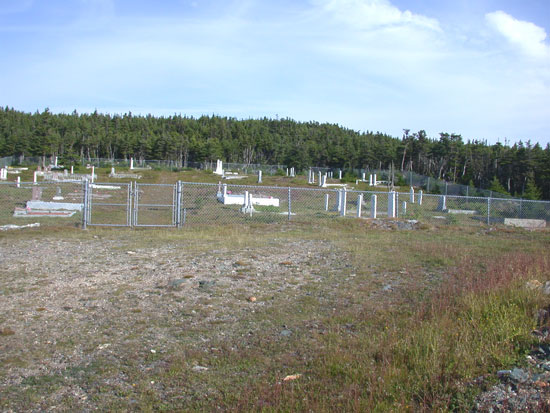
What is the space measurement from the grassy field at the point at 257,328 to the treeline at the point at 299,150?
39.8 meters

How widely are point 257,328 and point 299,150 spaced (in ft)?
265

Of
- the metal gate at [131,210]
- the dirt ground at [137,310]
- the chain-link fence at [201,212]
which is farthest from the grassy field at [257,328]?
the chain-link fence at [201,212]

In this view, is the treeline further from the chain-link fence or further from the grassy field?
the grassy field

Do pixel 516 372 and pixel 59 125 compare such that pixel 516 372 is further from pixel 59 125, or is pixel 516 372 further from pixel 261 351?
pixel 59 125

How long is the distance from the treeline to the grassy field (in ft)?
131

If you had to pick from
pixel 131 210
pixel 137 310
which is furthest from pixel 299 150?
pixel 137 310

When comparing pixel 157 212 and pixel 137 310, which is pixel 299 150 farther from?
pixel 137 310

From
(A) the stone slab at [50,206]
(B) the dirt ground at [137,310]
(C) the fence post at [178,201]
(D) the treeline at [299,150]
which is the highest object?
(D) the treeline at [299,150]

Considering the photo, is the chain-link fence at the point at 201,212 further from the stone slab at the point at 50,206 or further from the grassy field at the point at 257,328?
the grassy field at the point at 257,328

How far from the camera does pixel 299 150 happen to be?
8531cm

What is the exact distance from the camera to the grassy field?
3.88 m

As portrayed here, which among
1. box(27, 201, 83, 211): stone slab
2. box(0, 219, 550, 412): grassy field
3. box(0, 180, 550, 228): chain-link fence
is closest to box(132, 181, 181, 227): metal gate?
box(0, 180, 550, 228): chain-link fence

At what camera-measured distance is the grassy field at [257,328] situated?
3881 millimetres

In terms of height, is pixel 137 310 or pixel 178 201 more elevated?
pixel 178 201
